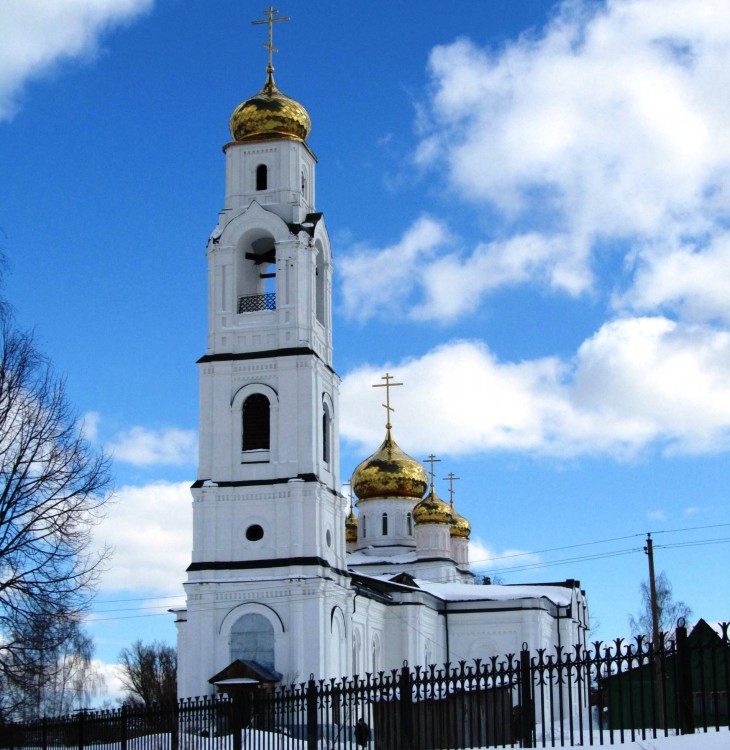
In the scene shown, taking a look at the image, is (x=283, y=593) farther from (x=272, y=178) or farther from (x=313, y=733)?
→ (x=313, y=733)

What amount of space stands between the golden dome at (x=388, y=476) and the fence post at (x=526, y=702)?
134ft

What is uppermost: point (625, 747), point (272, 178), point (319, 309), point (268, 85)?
point (268, 85)

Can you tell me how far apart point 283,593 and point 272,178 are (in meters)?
12.6

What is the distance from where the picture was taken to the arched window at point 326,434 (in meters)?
37.1

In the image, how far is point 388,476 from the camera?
53.7 metres

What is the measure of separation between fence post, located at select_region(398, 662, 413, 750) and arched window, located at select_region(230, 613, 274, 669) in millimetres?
21117

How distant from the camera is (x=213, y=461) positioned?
35.9 m

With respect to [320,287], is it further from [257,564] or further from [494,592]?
[494,592]

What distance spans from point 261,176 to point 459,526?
2564cm

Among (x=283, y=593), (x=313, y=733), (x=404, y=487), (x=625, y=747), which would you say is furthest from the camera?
(x=404, y=487)

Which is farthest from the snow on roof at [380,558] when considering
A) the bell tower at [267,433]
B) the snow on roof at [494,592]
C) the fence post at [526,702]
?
the fence post at [526,702]

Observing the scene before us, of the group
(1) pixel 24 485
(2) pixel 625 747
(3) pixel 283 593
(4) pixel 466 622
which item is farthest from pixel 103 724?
(4) pixel 466 622

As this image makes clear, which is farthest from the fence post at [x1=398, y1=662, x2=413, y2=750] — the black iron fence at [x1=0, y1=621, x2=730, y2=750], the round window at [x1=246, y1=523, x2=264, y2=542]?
the round window at [x1=246, y1=523, x2=264, y2=542]

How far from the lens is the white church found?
34.7 meters
